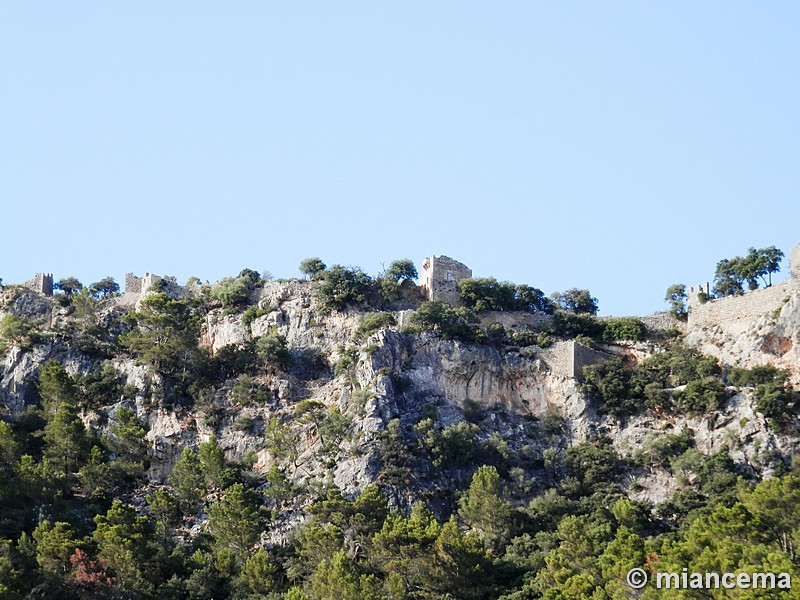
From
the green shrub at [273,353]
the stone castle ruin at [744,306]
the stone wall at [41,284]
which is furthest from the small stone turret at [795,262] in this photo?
the stone wall at [41,284]

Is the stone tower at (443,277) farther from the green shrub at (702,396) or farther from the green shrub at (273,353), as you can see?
the green shrub at (702,396)

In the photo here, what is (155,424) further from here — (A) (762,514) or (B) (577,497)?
(A) (762,514)

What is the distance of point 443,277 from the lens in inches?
3140

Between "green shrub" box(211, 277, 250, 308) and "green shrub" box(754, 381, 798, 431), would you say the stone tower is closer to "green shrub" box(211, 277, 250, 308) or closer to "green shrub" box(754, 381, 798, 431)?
"green shrub" box(211, 277, 250, 308)

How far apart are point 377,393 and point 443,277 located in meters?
10.5

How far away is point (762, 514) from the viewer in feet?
191

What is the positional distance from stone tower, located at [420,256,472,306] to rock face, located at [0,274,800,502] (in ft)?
11.5

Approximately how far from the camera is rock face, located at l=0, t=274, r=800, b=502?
227 feet

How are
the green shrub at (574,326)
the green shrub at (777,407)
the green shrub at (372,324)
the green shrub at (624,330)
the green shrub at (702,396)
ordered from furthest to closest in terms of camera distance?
the green shrub at (574,326)
the green shrub at (624,330)
the green shrub at (372,324)
the green shrub at (702,396)
the green shrub at (777,407)

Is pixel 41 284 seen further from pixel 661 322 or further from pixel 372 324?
pixel 661 322

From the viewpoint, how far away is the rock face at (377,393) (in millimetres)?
69188

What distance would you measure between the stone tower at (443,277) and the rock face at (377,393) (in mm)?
3517

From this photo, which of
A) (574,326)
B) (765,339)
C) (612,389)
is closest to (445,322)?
(574,326)

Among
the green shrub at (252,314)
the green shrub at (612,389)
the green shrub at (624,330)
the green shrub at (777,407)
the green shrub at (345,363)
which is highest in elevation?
the green shrub at (252,314)
